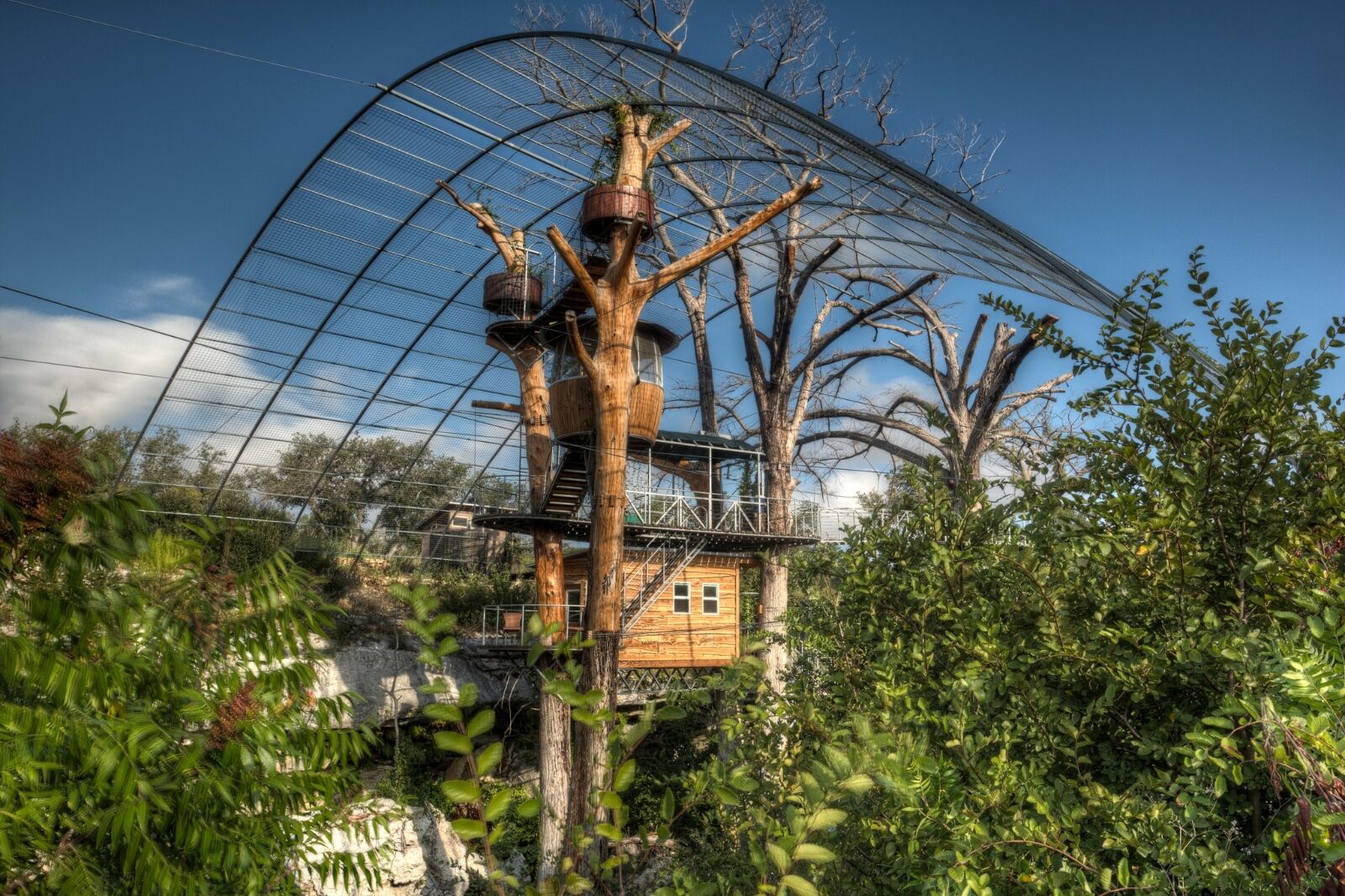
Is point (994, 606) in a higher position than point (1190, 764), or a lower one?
higher

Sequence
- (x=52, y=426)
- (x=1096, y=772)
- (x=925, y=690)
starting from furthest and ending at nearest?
(x=925, y=690) → (x=1096, y=772) → (x=52, y=426)

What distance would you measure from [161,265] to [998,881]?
833 inches

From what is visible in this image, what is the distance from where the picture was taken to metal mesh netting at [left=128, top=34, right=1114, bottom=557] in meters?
16.0

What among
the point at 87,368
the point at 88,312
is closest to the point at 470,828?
the point at 88,312

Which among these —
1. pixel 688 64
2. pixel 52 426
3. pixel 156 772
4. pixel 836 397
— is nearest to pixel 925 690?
pixel 156 772

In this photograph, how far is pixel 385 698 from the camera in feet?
67.5

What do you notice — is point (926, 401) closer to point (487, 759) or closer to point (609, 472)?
point (609, 472)

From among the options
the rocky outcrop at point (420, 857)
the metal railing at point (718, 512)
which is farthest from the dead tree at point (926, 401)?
the rocky outcrop at point (420, 857)

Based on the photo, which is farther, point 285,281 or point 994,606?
point 285,281

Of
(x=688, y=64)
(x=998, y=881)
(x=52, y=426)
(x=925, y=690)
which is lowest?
(x=998, y=881)

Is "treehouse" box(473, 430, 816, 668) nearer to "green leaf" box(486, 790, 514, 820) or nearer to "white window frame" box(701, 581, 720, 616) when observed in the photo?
"white window frame" box(701, 581, 720, 616)

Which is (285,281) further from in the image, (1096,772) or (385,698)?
(1096,772)

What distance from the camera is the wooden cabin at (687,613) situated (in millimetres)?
20781

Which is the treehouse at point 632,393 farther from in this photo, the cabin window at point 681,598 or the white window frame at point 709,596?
the white window frame at point 709,596
